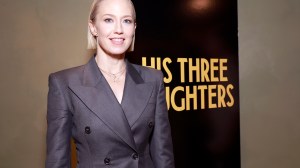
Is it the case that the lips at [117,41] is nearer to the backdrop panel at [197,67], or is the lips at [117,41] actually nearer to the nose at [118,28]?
the nose at [118,28]

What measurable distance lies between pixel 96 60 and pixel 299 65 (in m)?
2.47

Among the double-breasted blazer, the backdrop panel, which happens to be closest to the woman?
the double-breasted blazer

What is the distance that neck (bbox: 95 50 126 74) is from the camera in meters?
1.59

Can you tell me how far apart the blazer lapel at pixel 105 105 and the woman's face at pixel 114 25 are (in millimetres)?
177

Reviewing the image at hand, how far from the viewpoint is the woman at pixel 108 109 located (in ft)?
4.73

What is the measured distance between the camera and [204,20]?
8.98ft

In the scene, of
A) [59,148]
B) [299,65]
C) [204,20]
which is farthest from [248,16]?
[59,148]

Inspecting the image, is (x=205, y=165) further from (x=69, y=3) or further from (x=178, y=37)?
(x=69, y=3)

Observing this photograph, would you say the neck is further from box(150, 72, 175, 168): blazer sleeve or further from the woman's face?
box(150, 72, 175, 168): blazer sleeve

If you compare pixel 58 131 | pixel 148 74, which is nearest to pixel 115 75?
pixel 148 74

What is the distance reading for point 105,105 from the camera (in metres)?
1.46

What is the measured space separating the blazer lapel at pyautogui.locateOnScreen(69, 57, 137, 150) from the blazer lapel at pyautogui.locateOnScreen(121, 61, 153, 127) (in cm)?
5

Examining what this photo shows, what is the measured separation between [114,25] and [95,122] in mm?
458

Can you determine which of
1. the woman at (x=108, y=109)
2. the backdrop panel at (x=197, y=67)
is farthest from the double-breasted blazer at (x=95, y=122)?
the backdrop panel at (x=197, y=67)
